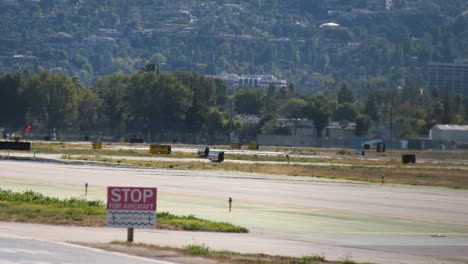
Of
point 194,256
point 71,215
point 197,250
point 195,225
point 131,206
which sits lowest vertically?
point 194,256

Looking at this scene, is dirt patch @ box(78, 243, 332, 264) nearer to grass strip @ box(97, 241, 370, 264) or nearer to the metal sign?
grass strip @ box(97, 241, 370, 264)

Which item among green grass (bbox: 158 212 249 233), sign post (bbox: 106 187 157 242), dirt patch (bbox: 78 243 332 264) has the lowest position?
dirt patch (bbox: 78 243 332 264)

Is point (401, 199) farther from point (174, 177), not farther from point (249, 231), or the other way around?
point (249, 231)

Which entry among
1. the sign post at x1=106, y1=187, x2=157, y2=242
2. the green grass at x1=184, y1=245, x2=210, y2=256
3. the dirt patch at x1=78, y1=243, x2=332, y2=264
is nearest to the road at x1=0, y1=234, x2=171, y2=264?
the dirt patch at x1=78, y1=243, x2=332, y2=264

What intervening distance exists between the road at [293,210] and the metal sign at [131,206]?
8.06 feet

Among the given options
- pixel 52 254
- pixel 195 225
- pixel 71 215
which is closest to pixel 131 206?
pixel 52 254

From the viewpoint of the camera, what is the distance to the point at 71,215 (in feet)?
149

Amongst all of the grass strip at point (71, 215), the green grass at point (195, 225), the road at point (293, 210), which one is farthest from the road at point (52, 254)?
the green grass at point (195, 225)

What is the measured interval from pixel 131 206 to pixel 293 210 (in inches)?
810

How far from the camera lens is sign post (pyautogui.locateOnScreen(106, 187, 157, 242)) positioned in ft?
117

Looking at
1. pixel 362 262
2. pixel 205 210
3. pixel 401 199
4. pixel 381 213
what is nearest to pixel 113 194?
pixel 362 262

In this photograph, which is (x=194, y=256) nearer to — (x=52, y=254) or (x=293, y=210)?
(x=52, y=254)

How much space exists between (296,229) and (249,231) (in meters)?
2.65

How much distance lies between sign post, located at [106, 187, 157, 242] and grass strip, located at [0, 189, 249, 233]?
7.05m
